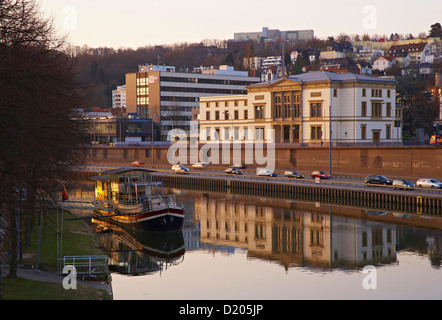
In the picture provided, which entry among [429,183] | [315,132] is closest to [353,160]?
[315,132]

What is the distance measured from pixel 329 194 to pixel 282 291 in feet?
130

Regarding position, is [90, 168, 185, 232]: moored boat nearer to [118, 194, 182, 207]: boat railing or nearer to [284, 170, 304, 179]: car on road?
[118, 194, 182, 207]: boat railing

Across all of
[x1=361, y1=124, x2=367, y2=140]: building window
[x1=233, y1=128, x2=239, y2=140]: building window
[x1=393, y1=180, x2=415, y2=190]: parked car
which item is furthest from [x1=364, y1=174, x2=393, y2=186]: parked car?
[x1=233, y1=128, x2=239, y2=140]: building window

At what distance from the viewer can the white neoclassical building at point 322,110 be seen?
101875 millimetres

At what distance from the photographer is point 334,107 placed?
4045 inches

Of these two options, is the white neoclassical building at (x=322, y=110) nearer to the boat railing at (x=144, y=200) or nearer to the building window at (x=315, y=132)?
the building window at (x=315, y=132)

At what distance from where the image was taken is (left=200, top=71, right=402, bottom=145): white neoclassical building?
10188cm

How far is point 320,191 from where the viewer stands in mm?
73500

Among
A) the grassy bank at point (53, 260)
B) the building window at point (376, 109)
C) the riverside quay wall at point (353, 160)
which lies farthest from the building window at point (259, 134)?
the grassy bank at point (53, 260)

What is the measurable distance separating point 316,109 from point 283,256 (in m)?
63.7

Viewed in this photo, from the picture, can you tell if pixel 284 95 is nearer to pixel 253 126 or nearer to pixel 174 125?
pixel 253 126

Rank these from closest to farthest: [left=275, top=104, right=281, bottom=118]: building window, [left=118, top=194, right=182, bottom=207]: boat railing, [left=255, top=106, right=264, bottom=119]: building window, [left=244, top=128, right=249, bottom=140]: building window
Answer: [left=118, top=194, right=182, bottom=207]: boat railing, [left=275, top=104, right=281, bottom=118]: building window, [left=255, top=106, right=264, bottom=119]: building window, [left=244, top=128, right=249, bottom=140]: building window

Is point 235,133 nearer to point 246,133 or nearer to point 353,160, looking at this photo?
point 246,133
